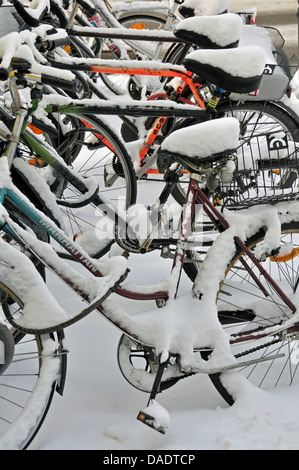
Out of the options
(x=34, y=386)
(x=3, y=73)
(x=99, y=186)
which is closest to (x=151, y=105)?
(x=99, y=186)

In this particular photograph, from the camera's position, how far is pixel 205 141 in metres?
2.29

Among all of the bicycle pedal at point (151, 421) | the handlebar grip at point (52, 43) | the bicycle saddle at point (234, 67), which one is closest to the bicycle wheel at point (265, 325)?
the bicycle pedal at point (151, 421)

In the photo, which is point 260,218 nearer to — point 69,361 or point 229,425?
point 229,425

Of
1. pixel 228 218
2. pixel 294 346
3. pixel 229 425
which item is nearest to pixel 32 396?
pixel 229 425

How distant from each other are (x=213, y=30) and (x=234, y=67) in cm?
48

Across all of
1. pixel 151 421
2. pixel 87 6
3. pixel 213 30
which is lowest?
pixel 151 421

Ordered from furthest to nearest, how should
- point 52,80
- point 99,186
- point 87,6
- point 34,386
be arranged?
1. point 87,6
2. point 99,186
3. point 34,386
4. point 52,80

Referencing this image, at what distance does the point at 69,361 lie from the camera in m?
2.94

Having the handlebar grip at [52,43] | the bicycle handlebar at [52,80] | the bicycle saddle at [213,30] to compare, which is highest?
the bicycle saddle at [213,30]

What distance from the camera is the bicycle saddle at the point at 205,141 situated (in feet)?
7.51

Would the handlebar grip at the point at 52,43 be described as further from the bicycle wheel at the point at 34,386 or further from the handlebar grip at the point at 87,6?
the handlebar grip at the point at 87,6

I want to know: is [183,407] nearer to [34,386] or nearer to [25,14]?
[34,386]

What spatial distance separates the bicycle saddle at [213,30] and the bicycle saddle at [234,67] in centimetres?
37

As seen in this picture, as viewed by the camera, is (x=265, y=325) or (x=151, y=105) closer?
(x=265, y=325)
